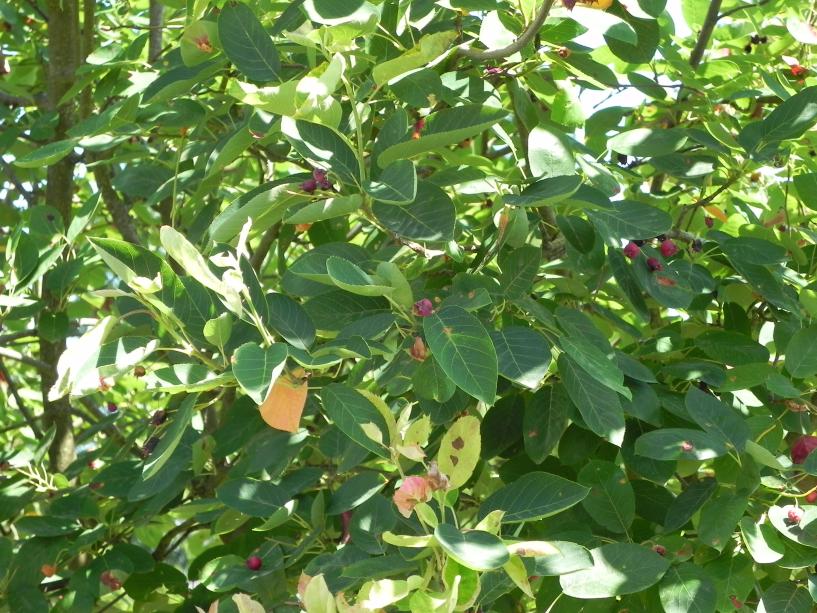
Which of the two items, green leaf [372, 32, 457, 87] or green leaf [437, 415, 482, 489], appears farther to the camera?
green leaf [372, 32, 457, 87]

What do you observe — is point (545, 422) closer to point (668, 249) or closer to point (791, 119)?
point (668, 249)

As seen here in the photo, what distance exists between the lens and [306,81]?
1169 mm

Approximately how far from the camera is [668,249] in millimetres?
1693

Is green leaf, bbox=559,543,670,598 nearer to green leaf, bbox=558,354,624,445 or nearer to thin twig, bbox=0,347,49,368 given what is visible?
green leaf, bbox=558,354,624,445

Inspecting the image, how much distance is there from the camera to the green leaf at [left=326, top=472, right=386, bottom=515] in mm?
1487

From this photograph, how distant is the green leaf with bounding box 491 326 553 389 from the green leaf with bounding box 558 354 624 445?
12cm

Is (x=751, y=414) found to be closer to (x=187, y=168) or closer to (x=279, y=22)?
(x=279, y=22)

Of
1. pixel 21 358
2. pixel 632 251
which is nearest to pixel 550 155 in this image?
pixel 632 251

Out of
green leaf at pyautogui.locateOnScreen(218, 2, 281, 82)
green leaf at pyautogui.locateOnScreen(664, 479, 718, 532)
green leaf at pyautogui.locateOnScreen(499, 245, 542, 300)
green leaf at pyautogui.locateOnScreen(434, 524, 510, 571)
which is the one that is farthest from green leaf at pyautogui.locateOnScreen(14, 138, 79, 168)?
green leaf at pyautogui.locateOnScreen(664, 479, 718, 532)

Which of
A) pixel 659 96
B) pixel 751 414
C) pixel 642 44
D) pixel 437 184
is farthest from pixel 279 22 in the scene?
pixel 751 414

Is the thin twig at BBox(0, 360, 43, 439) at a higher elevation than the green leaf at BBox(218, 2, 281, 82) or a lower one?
lower

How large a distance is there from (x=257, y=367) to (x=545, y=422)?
614 mm

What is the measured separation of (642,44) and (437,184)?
466 millimetres

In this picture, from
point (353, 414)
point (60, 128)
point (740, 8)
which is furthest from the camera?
point (60, 128)
